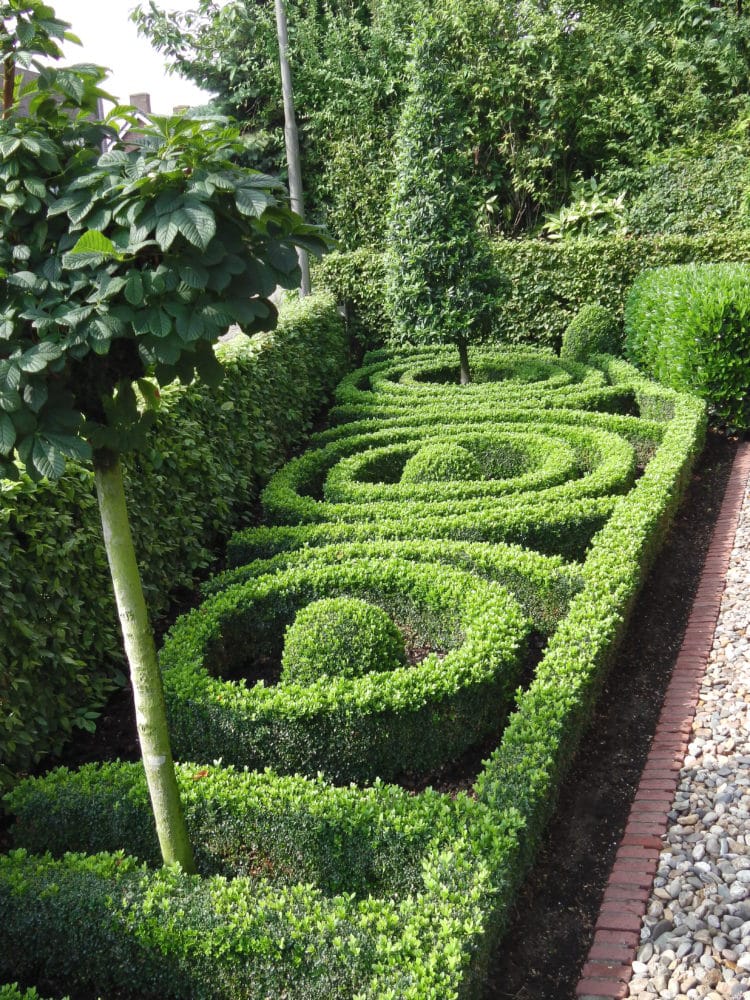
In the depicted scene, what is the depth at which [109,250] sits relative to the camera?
7.95 ft

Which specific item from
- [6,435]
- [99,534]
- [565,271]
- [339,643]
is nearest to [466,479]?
[339,643]

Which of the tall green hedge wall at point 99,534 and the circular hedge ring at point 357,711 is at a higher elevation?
the tall green hedge wall at point 99,534

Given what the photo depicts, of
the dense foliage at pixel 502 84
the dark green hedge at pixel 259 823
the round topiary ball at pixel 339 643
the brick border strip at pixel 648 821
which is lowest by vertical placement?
the brick border strip at pixel 648 821

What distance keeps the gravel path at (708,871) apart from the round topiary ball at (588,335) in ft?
30.8

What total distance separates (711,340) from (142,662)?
29.5 feet

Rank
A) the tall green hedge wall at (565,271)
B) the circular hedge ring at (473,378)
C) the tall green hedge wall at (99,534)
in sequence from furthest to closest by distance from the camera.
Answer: the tall green hedge wall at (565,271)
the circular hedge ring at (473,378)
the tall green hedge wall at (99,534)

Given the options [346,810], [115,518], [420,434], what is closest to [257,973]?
[346,810]

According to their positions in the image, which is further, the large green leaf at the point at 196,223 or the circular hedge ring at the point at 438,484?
Result: the circular hedge ring at the point at 438,484

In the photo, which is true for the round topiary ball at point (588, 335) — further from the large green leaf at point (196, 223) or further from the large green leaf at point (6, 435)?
the large green leaf at point (6, 435)

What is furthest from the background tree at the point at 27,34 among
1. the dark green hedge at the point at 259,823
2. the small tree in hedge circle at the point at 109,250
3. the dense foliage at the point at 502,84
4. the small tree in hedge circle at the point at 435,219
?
the dense foliage at the point at 502,84

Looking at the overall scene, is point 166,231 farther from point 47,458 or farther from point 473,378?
point 473,378

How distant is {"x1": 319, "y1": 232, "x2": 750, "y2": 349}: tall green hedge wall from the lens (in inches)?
573

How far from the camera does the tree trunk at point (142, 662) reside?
10.5ft

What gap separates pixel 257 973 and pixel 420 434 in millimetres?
7005
